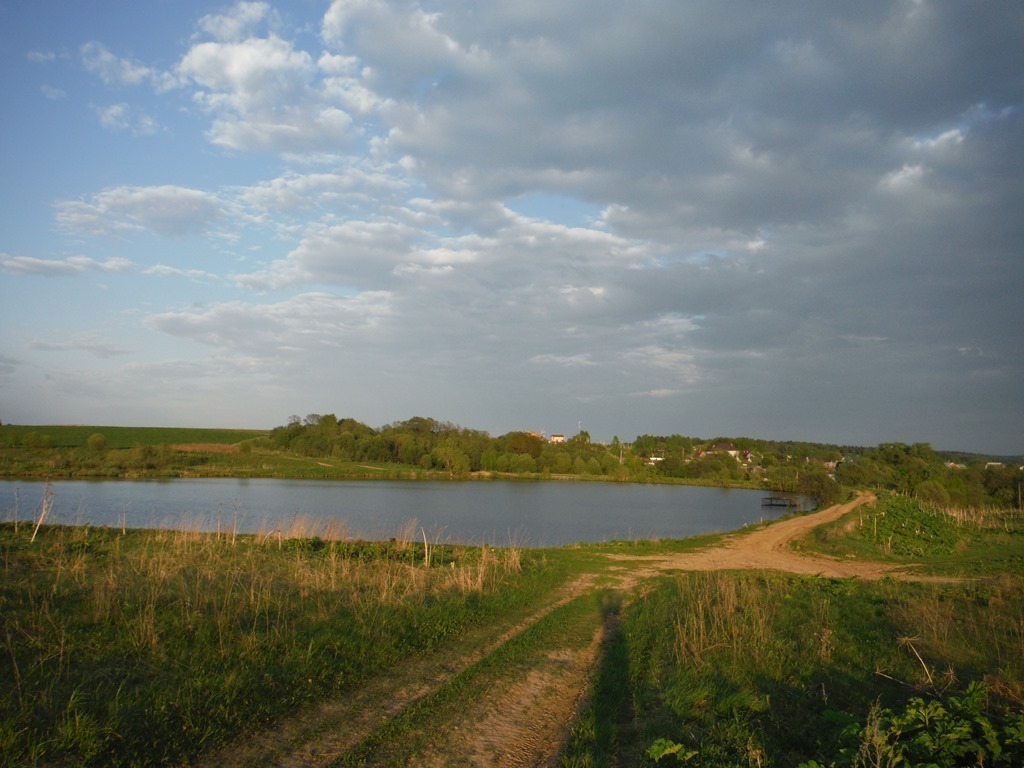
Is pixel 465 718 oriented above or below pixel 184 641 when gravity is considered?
below

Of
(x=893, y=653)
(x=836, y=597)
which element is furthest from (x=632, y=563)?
(x=893, y=653)

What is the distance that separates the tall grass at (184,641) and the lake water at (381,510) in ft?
26.9

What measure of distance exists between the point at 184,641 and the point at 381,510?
34217mm

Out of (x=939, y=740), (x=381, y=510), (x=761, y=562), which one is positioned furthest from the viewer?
(x=381, y=510)

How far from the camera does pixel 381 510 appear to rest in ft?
132

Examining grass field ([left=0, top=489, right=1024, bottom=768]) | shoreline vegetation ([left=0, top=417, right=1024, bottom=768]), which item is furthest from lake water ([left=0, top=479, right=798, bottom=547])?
grass field ([left=0, top=489, right=1024, bottom=768])

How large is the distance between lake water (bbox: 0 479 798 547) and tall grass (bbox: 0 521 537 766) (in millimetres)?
8199

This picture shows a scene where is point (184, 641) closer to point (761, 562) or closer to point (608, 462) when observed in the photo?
point (761, 562)

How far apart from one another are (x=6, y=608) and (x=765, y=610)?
10657mm

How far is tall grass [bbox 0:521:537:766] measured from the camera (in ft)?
15.8

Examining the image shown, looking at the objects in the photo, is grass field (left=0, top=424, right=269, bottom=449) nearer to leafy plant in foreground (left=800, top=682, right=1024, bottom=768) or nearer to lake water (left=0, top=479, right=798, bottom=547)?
lake water (left=0, top=479, right=798, bottom=547)

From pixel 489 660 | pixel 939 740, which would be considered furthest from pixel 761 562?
pixel 939 740

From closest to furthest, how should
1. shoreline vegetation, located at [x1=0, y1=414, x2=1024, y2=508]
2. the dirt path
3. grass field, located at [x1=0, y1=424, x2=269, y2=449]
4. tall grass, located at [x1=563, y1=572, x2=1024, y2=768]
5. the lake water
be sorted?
1. tall grass, located at [x1=563, y1=572, x2=1024, y2=768]
2. the dirt path
3. the lake water
4. shoreline vegetation, located at [x1=0, y1=414, x2=1024, y2=508]
5. grass field, located at [x1=0, y1=424, x2=269, y2=449]

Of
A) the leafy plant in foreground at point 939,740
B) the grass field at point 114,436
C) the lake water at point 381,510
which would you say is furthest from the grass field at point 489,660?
the grass field at point 114,436
